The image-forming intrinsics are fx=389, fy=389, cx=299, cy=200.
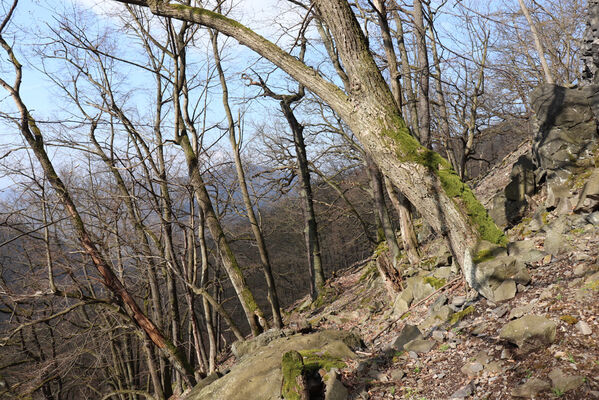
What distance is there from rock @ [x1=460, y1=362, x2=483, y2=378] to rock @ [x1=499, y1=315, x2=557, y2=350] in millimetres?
339

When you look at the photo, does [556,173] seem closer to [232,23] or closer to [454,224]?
[454,224]

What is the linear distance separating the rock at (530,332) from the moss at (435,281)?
254 cm

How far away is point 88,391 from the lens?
59.8 feet

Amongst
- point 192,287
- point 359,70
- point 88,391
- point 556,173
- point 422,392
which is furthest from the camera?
point 88,391

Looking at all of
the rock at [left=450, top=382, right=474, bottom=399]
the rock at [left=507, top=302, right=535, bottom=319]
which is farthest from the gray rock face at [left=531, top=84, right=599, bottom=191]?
the rock at [left=450, top=382, right=474, bottom=399]

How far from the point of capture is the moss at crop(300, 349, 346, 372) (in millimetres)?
4479

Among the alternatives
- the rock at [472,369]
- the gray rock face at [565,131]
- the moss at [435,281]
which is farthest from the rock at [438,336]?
the gray rock face at [565,131]

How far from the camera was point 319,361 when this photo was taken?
4.62 meters

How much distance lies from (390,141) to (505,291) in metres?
2.04

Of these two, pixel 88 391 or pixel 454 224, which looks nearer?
pixel 454 224

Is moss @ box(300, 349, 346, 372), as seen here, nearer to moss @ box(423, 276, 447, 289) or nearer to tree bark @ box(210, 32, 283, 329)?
moss @ box(423, 276, 447, 289)

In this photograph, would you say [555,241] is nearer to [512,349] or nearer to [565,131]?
[512,349]

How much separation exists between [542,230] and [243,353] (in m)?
4.93

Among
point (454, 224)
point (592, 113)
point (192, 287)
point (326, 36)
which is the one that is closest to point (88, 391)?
point (192, 287)
